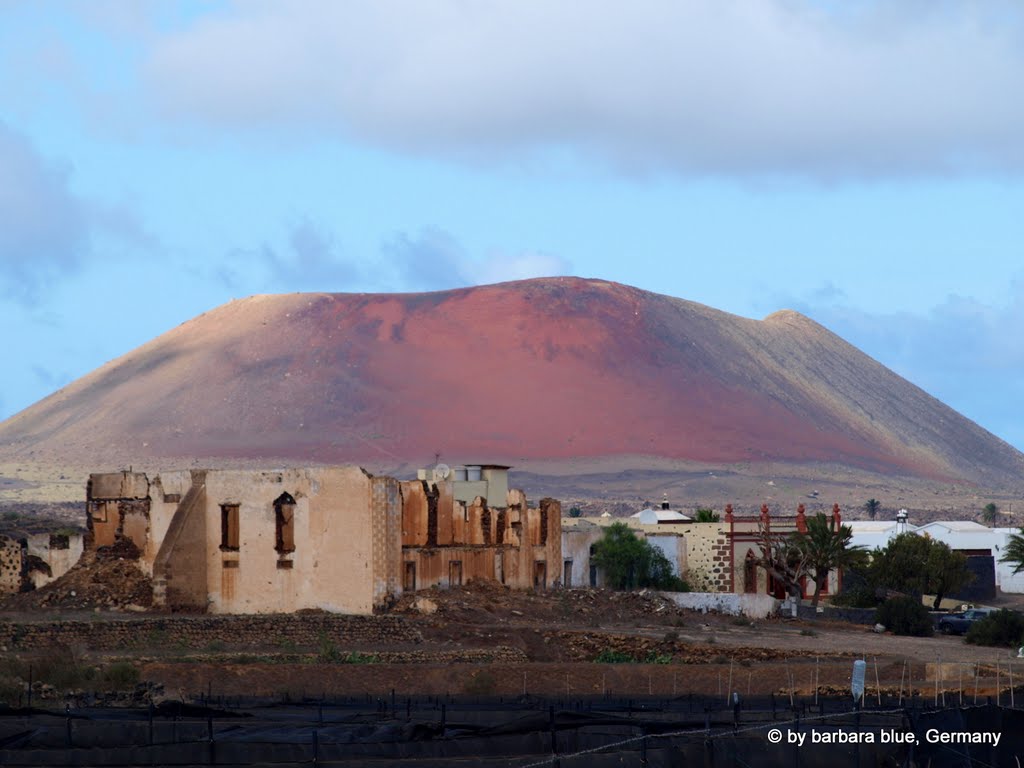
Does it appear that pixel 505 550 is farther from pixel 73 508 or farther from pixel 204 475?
pixel 73 508

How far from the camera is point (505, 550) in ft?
154

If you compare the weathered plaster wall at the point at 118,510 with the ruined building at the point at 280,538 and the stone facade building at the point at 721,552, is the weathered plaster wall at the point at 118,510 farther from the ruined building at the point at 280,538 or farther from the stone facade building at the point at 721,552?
the stone facade building at the point at 721,552

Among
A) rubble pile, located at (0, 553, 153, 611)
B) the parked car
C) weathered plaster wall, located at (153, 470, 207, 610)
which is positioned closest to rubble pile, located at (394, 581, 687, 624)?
weathered plaster wall, located at (153, 470, 207, 610)

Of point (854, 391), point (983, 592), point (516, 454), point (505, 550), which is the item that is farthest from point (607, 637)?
point (854, 391)

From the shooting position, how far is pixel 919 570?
57781 millimetres

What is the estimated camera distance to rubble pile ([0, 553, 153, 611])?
41.0 metres

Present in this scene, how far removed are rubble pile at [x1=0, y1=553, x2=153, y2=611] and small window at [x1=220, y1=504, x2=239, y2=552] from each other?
1898 millimetres

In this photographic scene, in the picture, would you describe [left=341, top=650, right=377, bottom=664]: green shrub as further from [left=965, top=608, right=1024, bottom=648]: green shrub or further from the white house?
the white house

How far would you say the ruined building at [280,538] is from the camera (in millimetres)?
40781

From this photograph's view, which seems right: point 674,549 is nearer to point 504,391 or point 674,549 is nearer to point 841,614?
point 841,614

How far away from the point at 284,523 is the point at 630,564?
1507cm

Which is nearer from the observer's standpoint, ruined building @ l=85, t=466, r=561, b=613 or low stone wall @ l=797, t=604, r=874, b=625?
ruined building @ l=85, t=466, r=561, b=613

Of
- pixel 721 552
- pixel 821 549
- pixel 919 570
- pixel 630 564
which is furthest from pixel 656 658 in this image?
pixel 919 570

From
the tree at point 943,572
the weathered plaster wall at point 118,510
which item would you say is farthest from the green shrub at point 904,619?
the weathered plaster wall at point 118,510
